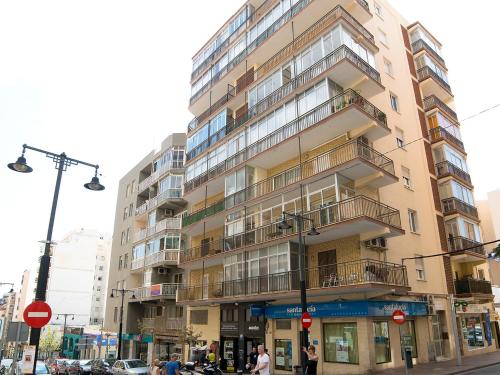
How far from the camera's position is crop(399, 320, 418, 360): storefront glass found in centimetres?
2206

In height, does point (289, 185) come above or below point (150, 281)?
above

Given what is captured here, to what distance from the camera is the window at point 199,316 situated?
30233 mm

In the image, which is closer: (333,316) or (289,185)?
(333,316)

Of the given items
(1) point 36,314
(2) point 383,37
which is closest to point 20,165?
(1) point 36,314

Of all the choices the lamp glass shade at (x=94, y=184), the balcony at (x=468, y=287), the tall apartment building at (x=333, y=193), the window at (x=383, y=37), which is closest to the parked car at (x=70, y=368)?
the tall apartment building at (x=333, y=193)

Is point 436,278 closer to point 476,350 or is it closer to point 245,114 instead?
point 476,350

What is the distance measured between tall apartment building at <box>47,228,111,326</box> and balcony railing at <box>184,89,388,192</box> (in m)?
71.0

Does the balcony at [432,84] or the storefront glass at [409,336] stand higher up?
the balcony at [432,84]

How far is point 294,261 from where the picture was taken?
864 inches

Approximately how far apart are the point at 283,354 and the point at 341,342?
4316mm

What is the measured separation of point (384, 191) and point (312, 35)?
10.2 m

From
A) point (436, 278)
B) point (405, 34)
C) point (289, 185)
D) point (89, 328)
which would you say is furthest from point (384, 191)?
point (89, 328)

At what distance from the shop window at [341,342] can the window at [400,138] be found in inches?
491

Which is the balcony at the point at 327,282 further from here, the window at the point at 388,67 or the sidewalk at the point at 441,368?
the window at the point at 388,67
